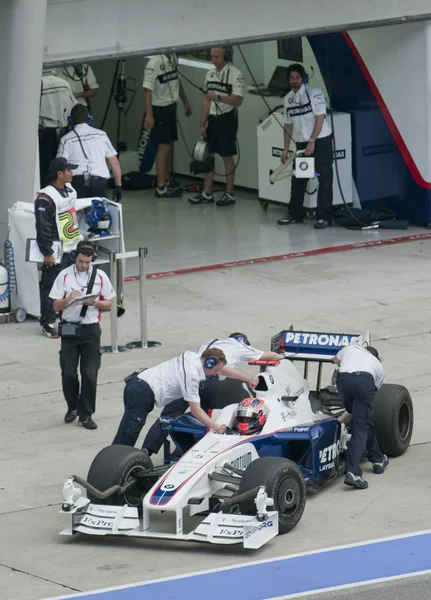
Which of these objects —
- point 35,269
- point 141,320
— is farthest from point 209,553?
point 35,269

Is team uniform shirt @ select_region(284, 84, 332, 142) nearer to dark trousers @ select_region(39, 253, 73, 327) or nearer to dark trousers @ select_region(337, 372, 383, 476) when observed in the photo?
dark trousers @ select_region(39, 253, 73, 327)

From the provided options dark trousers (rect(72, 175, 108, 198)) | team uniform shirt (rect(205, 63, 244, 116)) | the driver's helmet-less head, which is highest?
team uniform shirt (rect(205, 63, 244, 116))

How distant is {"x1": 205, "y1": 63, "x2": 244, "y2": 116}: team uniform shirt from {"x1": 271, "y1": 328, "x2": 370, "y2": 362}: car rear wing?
9903 millimetres

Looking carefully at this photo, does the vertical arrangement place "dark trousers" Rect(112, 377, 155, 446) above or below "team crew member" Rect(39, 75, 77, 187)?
below

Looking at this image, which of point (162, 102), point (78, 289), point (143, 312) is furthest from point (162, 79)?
point (78, 289)

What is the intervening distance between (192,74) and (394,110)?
4634 mm

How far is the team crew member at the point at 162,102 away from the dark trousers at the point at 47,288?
6.97 meters

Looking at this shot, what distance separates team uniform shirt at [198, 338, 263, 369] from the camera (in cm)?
1170

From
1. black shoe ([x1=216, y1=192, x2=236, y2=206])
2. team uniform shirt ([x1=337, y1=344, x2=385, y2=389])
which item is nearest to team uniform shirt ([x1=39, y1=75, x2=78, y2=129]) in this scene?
black shoe ([x1=216, y1=192, x2=236, y2=206])

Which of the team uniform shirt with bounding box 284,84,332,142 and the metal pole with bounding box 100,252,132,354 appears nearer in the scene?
the metal pole with bounding box 100,252,132,354

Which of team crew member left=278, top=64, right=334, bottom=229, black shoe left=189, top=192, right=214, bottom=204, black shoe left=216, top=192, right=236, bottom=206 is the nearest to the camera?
team crew member left=278, top=64, right=334, bottom=229

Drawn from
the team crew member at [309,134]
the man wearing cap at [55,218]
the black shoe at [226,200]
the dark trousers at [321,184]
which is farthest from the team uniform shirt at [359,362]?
the black shoe at [226,200]

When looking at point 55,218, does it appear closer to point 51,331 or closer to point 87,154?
point 51,331

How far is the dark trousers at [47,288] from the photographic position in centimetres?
1516
